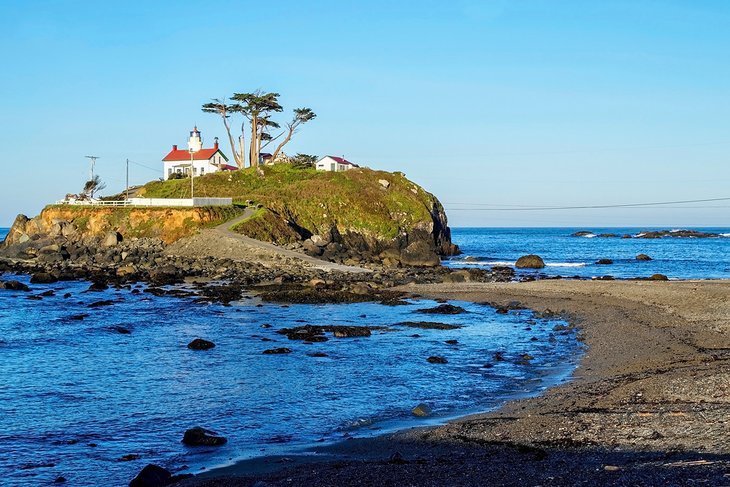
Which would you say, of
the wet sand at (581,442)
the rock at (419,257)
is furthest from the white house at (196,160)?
the wet sand at (581,442)

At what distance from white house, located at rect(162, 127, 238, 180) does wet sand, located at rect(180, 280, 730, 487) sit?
8520cm

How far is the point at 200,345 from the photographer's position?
2691 cm

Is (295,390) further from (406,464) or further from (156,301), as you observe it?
(156,301)

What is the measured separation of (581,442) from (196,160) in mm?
95317

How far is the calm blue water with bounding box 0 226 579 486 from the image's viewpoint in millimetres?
14906

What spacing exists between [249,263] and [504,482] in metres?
49.2

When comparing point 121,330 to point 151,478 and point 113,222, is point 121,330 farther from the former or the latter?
point 113,222

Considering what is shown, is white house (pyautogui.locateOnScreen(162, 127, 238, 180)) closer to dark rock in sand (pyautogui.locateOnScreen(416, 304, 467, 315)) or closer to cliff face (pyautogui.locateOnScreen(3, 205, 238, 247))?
cliff face (pyautogui.locateOnScreen(3, 205, 238, 247))

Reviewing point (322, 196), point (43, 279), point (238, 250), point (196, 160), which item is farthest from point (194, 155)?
point (43, 279)

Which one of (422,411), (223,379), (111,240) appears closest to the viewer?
(422,411)

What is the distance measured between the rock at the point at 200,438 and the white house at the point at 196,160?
8879 cm

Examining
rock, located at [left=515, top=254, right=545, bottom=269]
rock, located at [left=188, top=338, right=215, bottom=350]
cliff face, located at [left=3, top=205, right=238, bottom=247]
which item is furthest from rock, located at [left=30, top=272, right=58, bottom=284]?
rock, located at [left=515, top=254, right=545, bottom=269]

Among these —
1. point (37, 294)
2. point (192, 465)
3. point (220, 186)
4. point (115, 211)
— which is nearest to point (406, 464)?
point (192, 465)

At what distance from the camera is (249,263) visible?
192 ft
